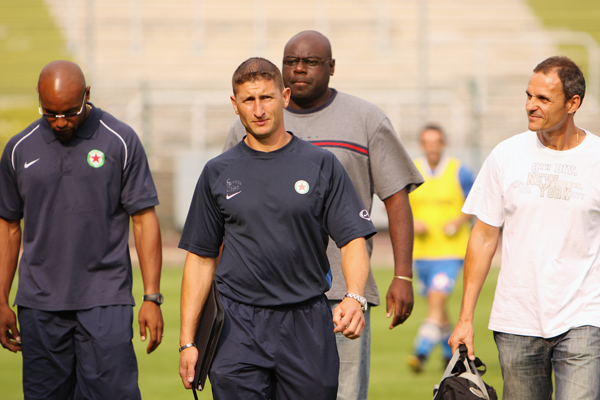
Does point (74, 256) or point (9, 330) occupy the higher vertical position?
point (74, 256)

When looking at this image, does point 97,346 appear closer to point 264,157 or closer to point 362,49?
point 264,157

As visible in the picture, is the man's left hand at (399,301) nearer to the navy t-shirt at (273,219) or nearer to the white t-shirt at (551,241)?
the white t-shirt at (551,241)

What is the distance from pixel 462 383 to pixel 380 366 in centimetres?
369

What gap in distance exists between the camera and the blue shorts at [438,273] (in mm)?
7594

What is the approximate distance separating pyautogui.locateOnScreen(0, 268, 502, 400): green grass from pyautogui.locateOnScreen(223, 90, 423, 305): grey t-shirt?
246 cm

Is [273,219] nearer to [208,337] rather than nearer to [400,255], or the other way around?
[208,337]

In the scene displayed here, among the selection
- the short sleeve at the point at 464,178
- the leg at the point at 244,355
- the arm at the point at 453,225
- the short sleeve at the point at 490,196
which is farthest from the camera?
the short sleeve at the point at 464,178

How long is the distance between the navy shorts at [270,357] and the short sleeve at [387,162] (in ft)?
3.87

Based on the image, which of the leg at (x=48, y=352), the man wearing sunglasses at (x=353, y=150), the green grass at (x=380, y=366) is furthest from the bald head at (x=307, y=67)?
the green grass at (x=380, y=366)

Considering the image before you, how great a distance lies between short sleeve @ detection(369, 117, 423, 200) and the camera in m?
4.34

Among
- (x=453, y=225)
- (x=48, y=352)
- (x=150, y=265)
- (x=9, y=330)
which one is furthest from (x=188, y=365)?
(x=453, y=225)

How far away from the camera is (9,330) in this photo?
436cm

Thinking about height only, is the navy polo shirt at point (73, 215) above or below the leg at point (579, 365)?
above

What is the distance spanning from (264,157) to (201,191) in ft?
1.06
